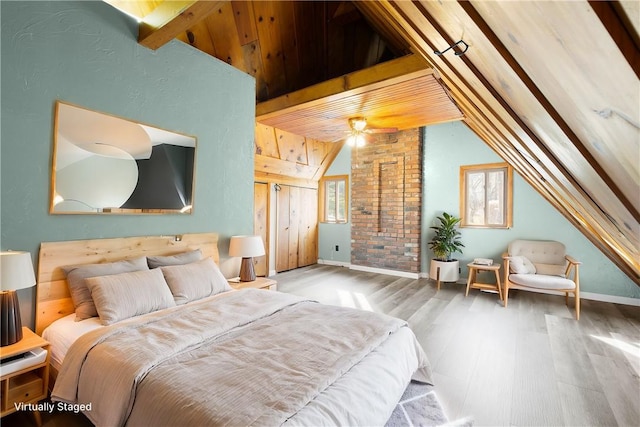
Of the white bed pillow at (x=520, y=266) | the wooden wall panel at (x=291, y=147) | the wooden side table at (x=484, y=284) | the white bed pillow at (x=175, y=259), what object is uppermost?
the wooden wall panel at (x=291, y=147)

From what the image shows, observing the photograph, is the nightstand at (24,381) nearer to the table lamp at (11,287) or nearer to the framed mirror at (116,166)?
the table lamp at (11,287)

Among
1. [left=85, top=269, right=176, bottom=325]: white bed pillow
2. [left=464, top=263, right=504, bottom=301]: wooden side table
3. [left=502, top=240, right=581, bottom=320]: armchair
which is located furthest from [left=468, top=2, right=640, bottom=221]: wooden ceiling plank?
[left=464, top=263, right=504, bottom=301]: wooden side table

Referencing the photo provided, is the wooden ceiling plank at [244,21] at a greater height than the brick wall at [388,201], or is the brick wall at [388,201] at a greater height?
the wooden ceiling plank at [244,21]

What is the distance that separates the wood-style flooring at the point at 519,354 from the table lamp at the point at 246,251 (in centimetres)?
154

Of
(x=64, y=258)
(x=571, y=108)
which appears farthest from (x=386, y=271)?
(x=571, y=108)

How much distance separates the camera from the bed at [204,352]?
49.9 inches

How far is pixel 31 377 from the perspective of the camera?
1893 mm

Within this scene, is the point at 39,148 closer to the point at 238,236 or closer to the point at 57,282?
the point at 57,282

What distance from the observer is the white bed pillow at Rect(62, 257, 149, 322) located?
83.6 inches

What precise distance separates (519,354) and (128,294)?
337 cm

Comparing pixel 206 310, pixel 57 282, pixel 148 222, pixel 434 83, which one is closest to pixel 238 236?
pixel 148 222

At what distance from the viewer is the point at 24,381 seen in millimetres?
1854

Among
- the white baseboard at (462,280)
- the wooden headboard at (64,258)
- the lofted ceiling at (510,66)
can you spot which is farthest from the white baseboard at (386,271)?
the wooden headboard at (64,258)

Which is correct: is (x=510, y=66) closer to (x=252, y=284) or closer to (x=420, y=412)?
(x=420, y=412)
